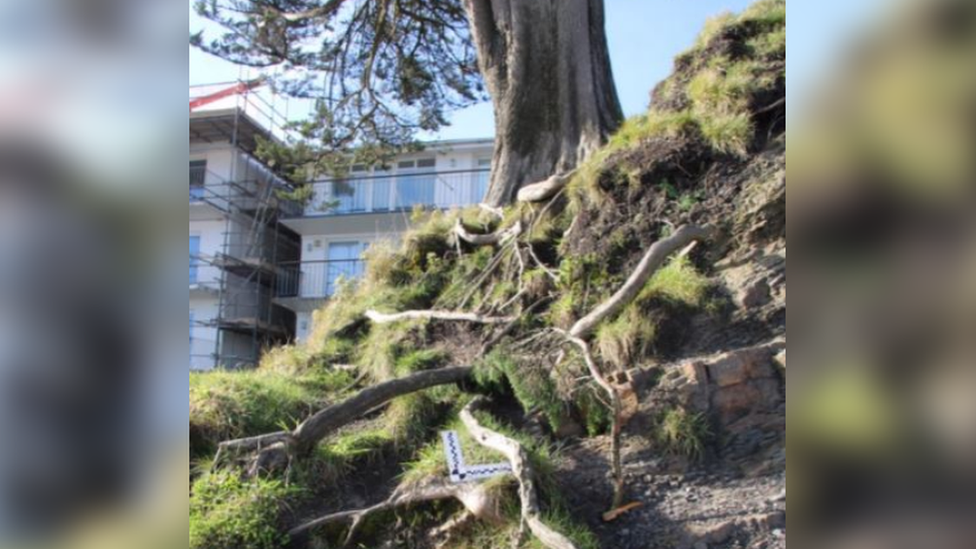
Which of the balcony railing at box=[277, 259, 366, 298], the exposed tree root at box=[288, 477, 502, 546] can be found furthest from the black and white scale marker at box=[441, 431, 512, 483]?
the balcony railing at box=[277, 259, 366, 298]

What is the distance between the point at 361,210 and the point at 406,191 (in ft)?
4.69

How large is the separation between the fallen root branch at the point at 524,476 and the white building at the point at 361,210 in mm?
16550

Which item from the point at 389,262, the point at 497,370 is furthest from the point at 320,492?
the point at 389,262

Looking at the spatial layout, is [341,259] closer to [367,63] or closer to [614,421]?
[367,63]

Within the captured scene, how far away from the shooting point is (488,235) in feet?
22.3

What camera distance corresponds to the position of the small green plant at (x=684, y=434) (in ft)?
12.5

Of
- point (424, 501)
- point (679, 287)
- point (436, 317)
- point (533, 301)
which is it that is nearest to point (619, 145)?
point (533, 301)

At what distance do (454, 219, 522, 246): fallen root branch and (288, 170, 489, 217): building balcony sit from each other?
1301cm

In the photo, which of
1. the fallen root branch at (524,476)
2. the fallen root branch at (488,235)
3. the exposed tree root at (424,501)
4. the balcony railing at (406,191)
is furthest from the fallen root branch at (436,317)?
the balcony railing at (406,191)

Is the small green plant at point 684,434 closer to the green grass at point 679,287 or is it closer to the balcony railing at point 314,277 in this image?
the green grass at point 679,287

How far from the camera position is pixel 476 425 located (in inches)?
167

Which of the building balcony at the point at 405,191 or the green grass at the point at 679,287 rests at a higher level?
the building balcony at the point at 405,191

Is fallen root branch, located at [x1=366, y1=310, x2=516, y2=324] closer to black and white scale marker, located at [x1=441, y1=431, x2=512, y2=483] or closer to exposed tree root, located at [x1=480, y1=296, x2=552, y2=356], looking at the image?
A: exposed tree root, located at [x1=480, y1=296, x2=552, y2=356]

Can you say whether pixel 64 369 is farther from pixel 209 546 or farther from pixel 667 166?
pixel 667 166
